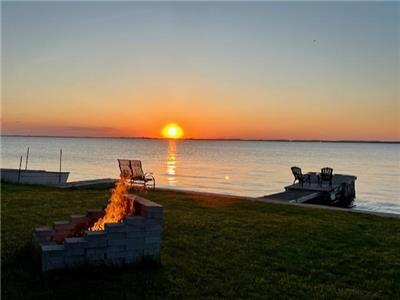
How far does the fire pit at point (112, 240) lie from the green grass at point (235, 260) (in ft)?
0.53

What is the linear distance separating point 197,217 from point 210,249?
2.85 m

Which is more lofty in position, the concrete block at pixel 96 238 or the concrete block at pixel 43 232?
the concrete block at pixel 96 238

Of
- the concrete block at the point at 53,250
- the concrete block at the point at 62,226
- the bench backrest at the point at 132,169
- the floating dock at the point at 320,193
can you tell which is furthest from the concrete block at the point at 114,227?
the floating dock at the point at 320,193

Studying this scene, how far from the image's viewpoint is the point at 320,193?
20.4m

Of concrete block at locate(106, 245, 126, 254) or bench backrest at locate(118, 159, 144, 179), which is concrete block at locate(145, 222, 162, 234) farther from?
bench backrest at locate(118, 159, 144, 179)

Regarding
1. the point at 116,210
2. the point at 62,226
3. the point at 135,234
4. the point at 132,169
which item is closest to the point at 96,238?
the point at 135,234

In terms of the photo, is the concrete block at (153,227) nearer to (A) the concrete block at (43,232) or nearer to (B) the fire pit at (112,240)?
(B) the fire pit at (112,240)

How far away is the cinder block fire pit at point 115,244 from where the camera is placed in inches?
221

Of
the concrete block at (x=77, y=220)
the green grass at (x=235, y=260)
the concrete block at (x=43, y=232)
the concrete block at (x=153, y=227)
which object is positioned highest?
the concrete block at (x=153, y=227)

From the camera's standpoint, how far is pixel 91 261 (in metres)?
5.70

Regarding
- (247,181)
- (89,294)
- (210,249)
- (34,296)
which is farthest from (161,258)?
(247,181)

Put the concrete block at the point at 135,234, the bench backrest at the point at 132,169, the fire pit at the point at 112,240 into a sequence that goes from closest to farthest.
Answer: the fire pit at the point at 112,240
the concrete block at the point at 135,234
the bench backrest at the point at 132,169

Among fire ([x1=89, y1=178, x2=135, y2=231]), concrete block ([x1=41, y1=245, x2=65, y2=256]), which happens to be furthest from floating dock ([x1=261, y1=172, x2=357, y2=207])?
concrete block ([x1=41, y1=245, x2=65, y2=256])

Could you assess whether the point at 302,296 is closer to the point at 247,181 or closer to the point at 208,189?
the point at 208,189
